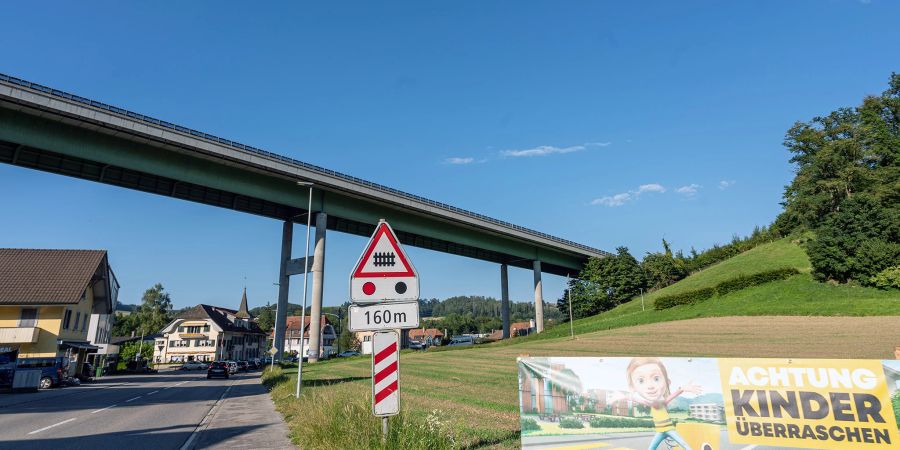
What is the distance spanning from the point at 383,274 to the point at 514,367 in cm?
2158

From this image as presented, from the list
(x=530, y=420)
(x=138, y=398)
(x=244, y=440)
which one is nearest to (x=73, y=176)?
(x=138, y=398)

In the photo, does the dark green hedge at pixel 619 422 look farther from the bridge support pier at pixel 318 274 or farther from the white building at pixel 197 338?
the white building at pixel 197 338

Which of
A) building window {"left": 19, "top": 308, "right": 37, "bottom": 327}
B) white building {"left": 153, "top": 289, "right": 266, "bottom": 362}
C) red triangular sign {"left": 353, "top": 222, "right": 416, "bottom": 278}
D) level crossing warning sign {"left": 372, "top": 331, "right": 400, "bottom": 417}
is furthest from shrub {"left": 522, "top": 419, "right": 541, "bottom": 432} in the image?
white building {"left": 153, "top": 289, "right": 266, "bottom": 362}

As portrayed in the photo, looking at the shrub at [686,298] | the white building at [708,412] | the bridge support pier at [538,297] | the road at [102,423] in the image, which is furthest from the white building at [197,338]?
the white building at [708,412]

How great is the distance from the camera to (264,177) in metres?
42.9

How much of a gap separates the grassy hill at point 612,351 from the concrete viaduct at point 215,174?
15.1 m

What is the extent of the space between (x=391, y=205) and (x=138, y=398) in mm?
32373

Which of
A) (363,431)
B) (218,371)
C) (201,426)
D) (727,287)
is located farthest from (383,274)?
(727,287)

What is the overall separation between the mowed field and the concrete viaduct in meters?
20.8

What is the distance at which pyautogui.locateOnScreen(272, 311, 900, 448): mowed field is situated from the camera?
393 inches

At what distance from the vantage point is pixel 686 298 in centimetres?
5266

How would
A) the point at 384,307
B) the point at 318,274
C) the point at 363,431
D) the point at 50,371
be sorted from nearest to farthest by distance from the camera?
the point at 384,307 < the point at 363,431 < the point at 50,371 < the point at 318,274

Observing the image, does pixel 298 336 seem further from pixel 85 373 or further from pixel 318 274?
pixel 85 373

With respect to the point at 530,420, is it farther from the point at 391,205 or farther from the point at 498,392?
the point at 391,205
